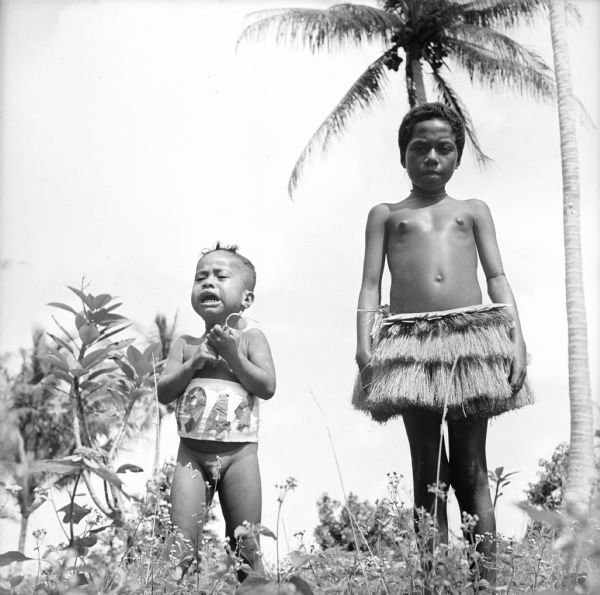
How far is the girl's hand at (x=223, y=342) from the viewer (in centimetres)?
317

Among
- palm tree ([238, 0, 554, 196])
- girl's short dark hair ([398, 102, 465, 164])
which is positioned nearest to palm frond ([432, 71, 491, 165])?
palm tree ([238, 0, 554, 196])

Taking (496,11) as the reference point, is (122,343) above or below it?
below

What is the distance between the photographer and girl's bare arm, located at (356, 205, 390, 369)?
340 cm

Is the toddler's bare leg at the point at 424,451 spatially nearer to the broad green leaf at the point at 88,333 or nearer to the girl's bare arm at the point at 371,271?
the girl's bare arm at the point at 371,271

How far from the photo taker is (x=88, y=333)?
3.60 m

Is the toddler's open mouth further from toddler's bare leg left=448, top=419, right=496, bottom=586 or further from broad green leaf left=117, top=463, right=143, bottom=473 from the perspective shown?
toddler's bare leg left=448, top=419, right=496, bottom=586

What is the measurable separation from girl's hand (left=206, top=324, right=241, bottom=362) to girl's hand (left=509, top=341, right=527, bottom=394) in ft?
3.74

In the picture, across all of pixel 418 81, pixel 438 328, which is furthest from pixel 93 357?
pixel 418 81

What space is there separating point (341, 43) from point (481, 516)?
1223 cm

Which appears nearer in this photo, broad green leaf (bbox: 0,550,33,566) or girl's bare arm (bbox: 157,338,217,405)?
broad green leaf (bbox: 0,550,33,566)

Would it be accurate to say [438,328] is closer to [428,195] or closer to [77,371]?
[428,195]

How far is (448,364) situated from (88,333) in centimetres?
165

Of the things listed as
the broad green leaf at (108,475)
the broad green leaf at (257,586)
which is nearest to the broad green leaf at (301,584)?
the broad green leaf at (257,586)

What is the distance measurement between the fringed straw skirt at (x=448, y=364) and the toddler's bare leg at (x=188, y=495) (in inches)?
30.2
